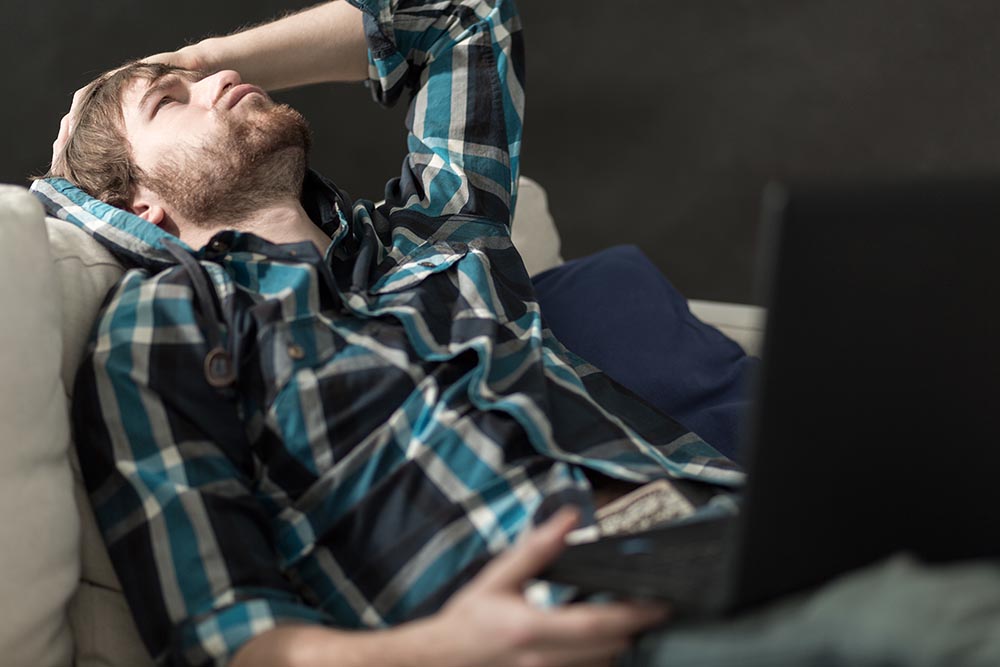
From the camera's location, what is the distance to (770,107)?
2.45 m

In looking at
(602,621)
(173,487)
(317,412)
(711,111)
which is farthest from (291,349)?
(711,111)

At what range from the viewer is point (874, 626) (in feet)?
1.92

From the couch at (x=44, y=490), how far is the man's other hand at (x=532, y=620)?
1.50ft

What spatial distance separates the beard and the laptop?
0.94 metres

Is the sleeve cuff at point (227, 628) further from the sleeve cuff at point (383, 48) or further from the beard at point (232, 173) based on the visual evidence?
the sleeve cuff at point (383, 48)

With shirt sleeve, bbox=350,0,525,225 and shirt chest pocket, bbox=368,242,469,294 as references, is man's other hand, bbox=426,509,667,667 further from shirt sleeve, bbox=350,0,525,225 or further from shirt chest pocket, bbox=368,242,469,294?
shirt sleeve, bbox=350,0,525,225

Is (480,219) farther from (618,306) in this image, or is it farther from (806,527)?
(806,527)

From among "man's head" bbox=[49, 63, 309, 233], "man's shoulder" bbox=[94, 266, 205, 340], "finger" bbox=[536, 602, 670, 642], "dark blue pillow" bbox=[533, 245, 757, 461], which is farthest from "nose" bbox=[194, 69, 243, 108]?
"finger" bbox=[536, 602, 670, 642]

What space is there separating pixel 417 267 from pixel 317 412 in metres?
0.29

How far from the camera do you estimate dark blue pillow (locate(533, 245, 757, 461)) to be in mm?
1477

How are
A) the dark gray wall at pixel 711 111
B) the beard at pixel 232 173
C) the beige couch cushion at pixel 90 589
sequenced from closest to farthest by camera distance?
the beige couch cushion at pixel 90 589 → the beard at pixel 232 173 → the dark gray wall at pixel 711 111

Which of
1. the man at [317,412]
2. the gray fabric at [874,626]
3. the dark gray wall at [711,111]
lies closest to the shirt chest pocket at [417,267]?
the man at [317,412]

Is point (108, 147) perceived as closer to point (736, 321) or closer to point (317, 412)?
point (317, 412)

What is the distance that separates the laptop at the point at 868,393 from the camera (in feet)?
1.93
